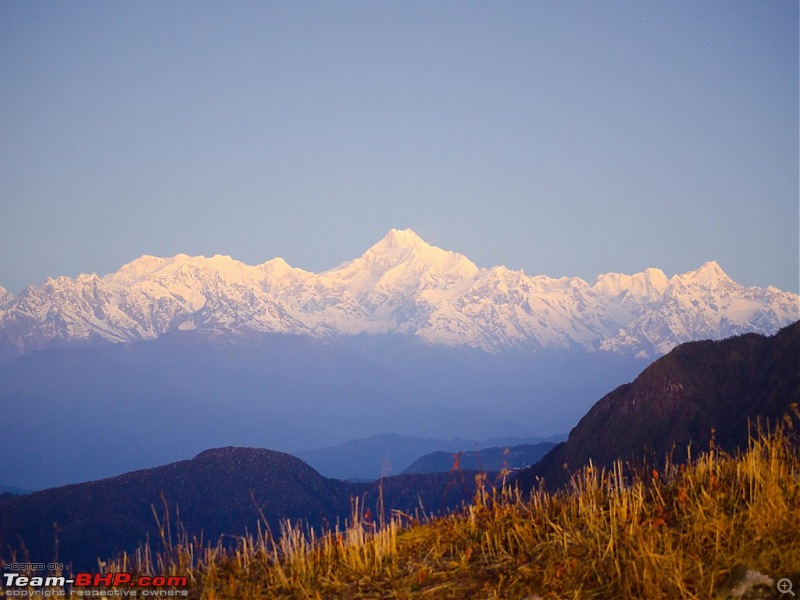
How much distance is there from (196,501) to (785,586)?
45601 mm

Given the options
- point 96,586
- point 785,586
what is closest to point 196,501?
point 96,586

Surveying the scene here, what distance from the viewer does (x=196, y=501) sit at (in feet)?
160

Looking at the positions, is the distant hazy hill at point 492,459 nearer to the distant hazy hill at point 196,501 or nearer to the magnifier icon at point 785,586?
the distant hazy hill at point 196,501

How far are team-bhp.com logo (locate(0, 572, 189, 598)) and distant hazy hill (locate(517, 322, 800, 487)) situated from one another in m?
28.7

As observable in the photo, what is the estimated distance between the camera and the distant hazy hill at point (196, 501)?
44.1 meters

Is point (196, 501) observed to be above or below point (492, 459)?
above

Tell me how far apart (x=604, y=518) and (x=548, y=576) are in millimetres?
1349

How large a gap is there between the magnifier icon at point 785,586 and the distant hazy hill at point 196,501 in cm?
3721

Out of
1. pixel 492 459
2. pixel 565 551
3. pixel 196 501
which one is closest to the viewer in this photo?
pixel 565 551

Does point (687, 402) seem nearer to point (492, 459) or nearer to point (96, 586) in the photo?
point (96, 586)

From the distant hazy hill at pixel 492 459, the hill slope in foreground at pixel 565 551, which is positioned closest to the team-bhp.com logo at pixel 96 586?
the hill slope in foreground at pixel 565 551

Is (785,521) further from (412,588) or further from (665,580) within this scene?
(412,588)

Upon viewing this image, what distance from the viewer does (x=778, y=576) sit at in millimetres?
7402

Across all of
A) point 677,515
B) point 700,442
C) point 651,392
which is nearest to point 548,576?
point 677,515
